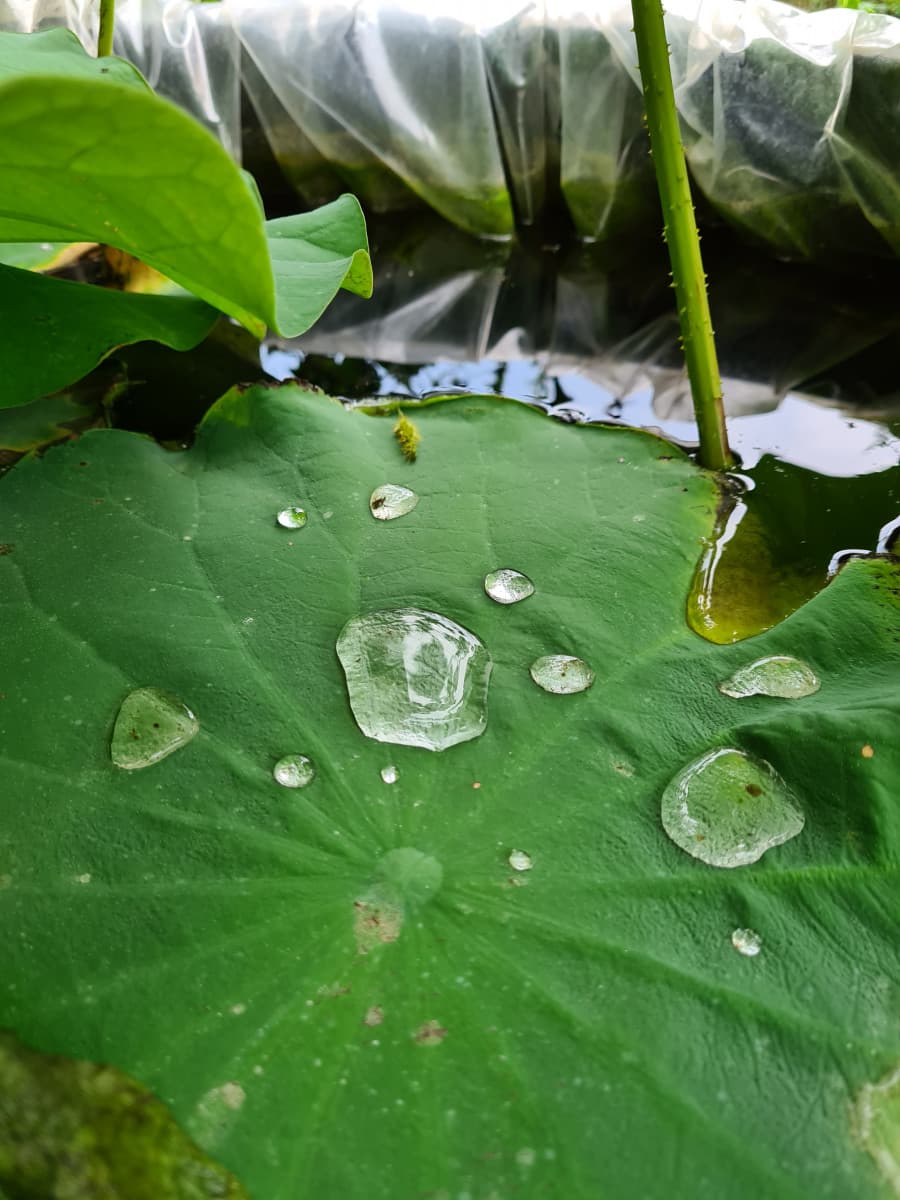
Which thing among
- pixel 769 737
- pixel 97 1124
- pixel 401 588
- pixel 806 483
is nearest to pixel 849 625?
pixel 769 737

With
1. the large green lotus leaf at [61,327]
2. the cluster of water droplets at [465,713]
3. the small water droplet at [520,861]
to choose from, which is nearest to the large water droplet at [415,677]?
the cluster of water droplets at [465,713]

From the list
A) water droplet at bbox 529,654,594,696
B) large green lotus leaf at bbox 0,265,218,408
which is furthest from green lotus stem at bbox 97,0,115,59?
water droplet at bbox 529,654,594,696

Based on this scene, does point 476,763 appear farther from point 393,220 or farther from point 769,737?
point 393,220

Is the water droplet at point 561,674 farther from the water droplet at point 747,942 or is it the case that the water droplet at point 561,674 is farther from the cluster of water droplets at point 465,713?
the water droplet at point 747,942

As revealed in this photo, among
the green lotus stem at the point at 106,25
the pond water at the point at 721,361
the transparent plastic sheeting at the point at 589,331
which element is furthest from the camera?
the green lotus stem at the point at 106,25

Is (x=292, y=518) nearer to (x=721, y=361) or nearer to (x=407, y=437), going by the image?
(x=407, y=437)

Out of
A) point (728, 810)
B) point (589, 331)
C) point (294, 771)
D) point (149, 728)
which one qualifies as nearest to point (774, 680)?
point (728, 810)
